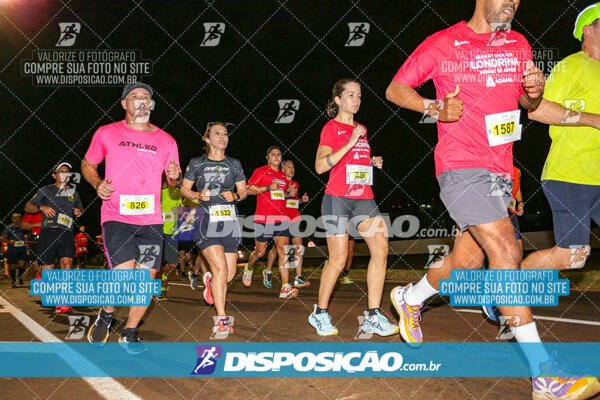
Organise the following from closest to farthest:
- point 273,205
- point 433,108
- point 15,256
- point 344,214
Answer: point 433,108 < point 344,214 < point 273,205 < point 15,256

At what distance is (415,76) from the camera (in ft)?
12.1

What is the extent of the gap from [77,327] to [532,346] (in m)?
4.96

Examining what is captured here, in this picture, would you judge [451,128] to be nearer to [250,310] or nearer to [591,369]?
[591,369]

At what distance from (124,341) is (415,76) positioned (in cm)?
338

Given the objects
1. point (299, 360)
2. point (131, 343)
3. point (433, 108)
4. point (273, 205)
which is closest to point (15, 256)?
point (273, 205)

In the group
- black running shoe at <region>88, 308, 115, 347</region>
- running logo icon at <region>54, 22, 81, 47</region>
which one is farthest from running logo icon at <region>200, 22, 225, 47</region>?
black running shoe at <region>88, 308, 115, 347</region>

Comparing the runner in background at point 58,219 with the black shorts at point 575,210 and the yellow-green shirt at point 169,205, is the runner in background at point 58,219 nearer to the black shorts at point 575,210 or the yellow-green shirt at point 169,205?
the yellow-green shirt at point 169,205

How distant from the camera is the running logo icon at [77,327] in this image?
214 inches

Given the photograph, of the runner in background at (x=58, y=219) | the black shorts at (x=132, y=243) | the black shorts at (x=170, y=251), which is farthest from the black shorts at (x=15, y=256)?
the black shorts at (x=132, y=243)

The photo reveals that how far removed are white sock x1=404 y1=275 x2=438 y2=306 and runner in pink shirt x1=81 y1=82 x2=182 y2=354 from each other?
236 centimetres

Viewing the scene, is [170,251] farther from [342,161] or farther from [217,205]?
[342,161]

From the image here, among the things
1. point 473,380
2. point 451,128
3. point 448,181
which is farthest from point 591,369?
point 451,128

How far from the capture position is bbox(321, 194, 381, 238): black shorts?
5.18 metres

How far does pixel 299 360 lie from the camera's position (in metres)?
4.04
